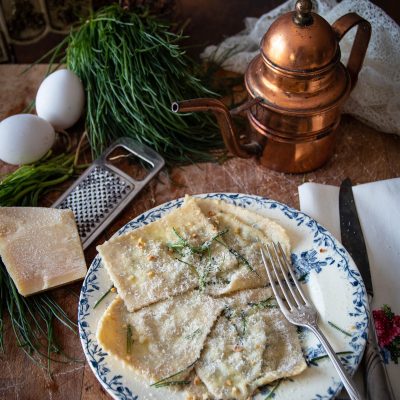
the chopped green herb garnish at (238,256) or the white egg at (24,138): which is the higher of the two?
the white egg at (24,138)

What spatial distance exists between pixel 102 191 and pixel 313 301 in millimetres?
697

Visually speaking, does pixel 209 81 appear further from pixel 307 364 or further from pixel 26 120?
pixel 307 364

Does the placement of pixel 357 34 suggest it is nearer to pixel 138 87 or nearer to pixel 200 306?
pixel 138 87

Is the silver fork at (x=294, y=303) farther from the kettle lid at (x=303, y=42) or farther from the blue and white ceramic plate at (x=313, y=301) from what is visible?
the kettle lid at (x=303, y=42)

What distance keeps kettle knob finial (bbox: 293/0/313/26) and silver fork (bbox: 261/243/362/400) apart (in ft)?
1.84

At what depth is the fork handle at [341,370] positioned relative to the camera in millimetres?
1105

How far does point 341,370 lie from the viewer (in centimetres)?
113

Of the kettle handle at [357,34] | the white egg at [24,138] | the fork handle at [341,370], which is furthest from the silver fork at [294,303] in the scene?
the white egg at [24,138]

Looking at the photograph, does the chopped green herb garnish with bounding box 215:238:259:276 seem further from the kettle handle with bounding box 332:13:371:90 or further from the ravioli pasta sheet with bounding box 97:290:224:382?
the kettle handle with bounding box 332:13:371:90

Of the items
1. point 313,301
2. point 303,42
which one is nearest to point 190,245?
point 313,301

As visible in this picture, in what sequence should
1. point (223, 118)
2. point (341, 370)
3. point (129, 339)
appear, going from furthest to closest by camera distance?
1. point (223, 118)
2. point (129, 339)
3. point (341, 370)

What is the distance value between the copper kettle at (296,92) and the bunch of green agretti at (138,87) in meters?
0.23

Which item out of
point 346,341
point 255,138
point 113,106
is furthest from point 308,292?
point 113,106

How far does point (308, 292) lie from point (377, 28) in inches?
37.3
